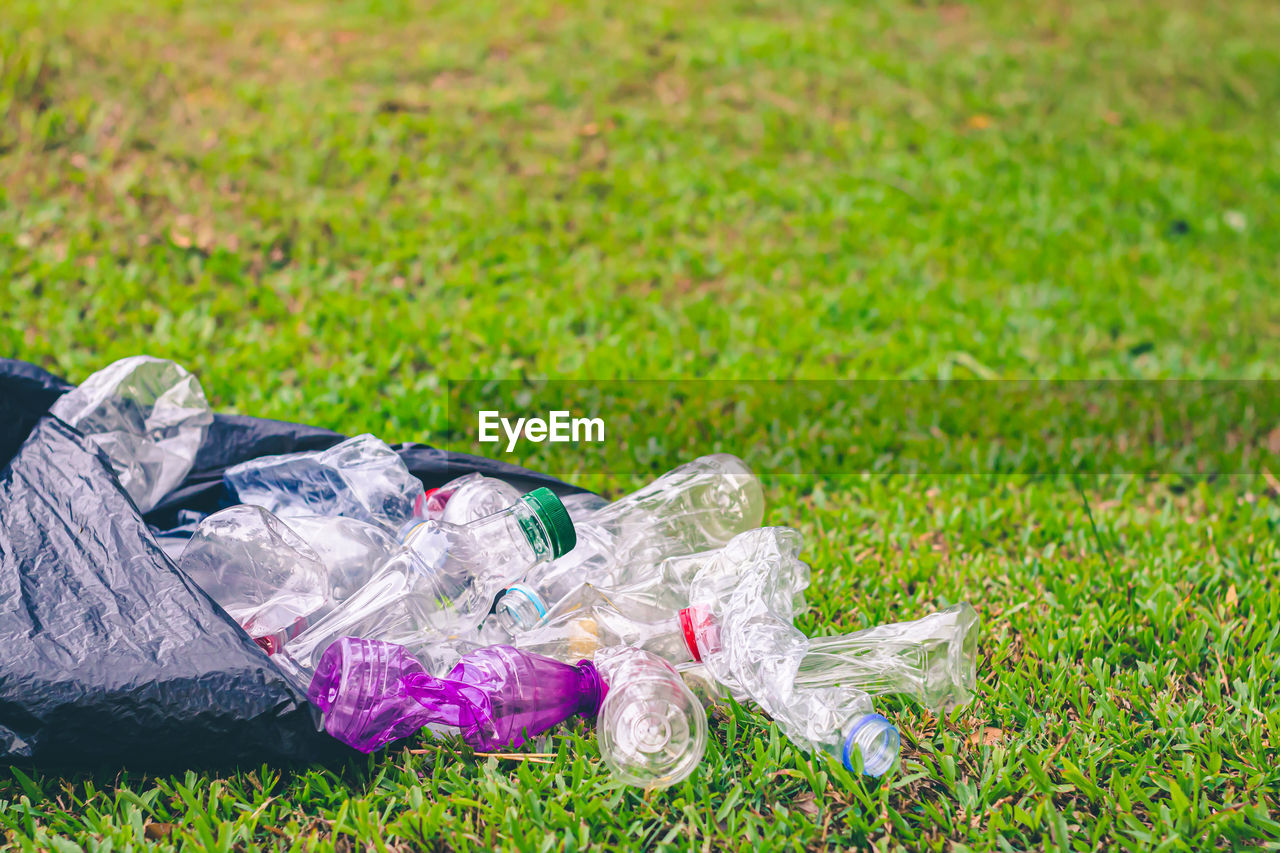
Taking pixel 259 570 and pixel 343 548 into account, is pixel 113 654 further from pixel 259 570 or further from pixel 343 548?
pixel 343 548

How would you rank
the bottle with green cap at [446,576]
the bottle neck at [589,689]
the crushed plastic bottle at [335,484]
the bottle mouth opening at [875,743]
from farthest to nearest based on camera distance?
the crushed plastic bottle at [335,484], the bottle with green cap at [446,576], the bottle neck at [589,689], the bottle mouth opening at [875,743]

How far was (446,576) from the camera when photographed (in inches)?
79.9

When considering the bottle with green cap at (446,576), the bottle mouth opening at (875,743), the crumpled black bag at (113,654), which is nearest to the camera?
the crumpled black bag at (113,654)

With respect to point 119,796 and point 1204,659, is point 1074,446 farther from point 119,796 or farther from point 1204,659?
point 119,796

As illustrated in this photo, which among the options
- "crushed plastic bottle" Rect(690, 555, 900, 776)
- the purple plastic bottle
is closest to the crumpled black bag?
the purple plastic bottle

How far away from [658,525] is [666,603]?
0.31 meters

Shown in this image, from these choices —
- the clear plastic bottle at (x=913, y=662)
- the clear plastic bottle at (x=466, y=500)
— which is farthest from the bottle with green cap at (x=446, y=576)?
the clear plastic bottle at (x=913, y=662)

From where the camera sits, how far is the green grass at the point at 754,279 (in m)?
1.74

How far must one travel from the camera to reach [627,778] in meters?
1.72

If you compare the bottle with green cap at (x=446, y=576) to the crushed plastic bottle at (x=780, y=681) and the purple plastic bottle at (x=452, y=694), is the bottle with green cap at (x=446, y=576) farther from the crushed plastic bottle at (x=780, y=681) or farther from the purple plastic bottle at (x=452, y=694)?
the crushed plastic bottle at (x=780, y=681)

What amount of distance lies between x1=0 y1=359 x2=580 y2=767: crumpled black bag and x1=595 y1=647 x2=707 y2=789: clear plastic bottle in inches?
21.9

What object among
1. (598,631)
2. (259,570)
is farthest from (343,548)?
(598,631)

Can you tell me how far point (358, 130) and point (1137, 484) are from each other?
403 cm

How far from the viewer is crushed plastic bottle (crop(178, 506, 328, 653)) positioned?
1.96m
